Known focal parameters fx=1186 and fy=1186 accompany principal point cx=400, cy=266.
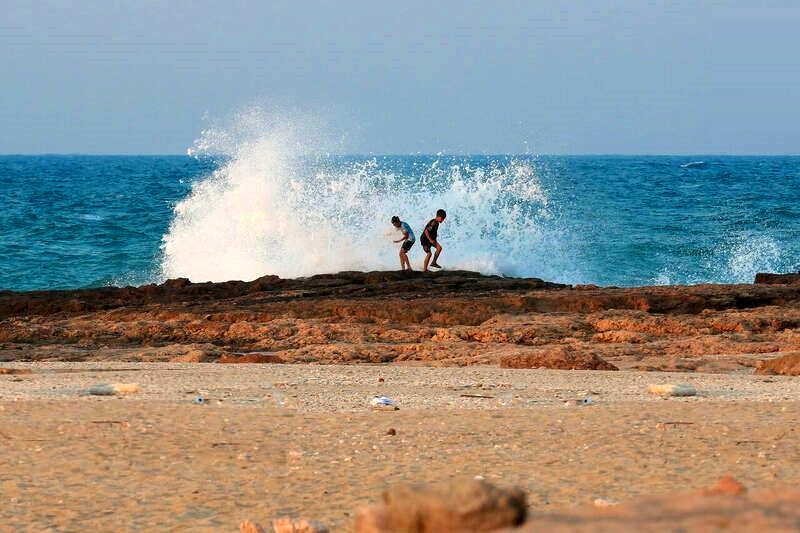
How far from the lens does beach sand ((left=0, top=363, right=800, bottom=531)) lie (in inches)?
228

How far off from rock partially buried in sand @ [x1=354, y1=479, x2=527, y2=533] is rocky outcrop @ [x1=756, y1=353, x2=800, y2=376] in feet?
28.4

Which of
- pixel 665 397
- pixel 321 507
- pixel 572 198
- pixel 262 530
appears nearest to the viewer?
pixel 262 530

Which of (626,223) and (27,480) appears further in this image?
(626,223)

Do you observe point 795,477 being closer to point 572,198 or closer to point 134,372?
point 134,372

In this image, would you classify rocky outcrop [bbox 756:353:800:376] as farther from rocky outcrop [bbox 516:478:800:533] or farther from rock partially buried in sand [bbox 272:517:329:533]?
rocky outcrop [bbox 516:478:800:533]

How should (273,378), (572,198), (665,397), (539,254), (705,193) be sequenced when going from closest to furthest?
1. (665,397)
2. (273,378)
3. (539,254)
4. (572,198)
5. (705,193)

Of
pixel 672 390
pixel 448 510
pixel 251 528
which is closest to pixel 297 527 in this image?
pixel 251 528

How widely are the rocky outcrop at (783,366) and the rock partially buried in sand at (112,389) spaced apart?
585cm

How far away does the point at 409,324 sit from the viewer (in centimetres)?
1472

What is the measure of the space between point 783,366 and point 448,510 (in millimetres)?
8960

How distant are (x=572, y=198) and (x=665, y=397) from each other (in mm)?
32782

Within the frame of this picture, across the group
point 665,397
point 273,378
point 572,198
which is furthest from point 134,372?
point 572,198

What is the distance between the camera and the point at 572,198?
4166 cm

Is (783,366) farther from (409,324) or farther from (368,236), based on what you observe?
(368,236)
